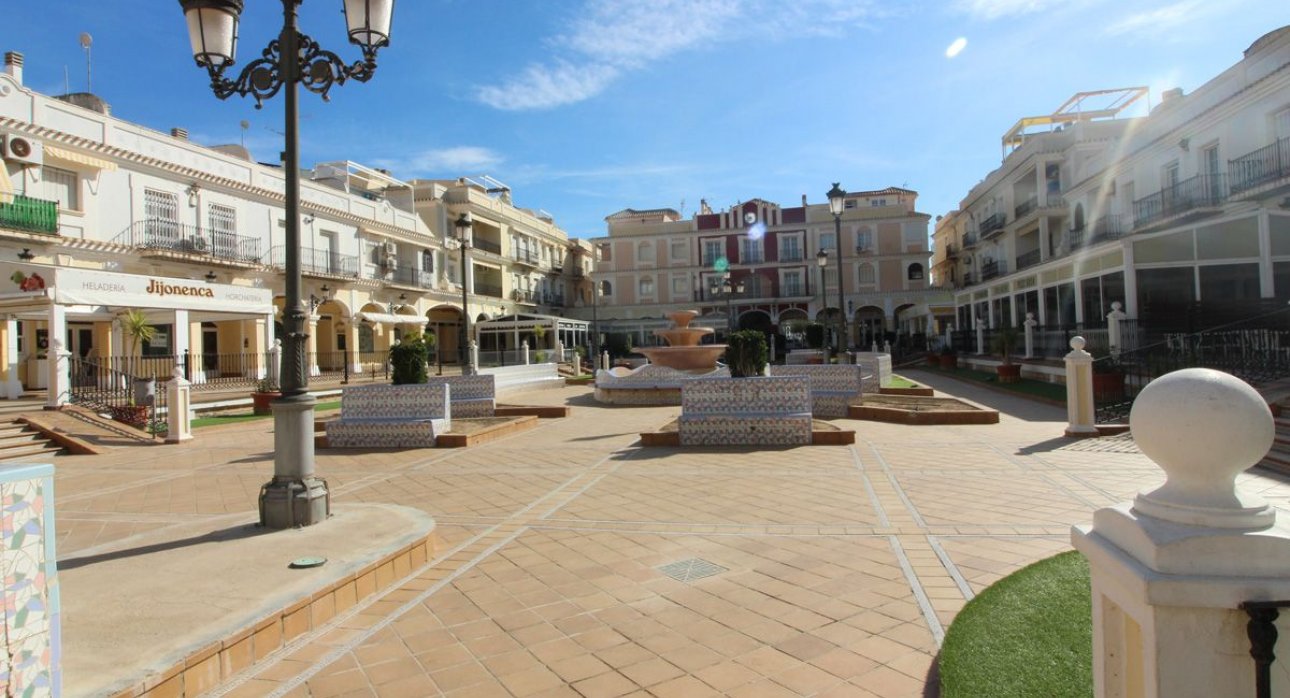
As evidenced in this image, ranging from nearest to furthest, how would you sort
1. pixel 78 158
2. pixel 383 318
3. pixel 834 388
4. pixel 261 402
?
1. pixel 834 388
2. pixel 261 402
3. pixel 78 158
4. pixel 383 318

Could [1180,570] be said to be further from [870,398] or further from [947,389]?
[947,389]

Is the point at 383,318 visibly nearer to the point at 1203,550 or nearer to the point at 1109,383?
the point at 1109,383

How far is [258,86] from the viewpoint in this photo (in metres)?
5.42

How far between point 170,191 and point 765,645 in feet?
81.8

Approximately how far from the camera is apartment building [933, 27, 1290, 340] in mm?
16719

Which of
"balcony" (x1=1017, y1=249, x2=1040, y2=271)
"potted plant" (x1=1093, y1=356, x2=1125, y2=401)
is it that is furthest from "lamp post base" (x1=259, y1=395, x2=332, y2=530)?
"balcony" (x1=1017, y1=249, x2=1040, y2=271)

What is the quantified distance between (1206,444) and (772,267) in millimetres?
49559

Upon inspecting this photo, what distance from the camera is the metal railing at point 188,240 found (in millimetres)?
20281

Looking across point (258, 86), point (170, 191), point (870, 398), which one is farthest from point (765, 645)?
point (170, 191)

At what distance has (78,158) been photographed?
60.4ft

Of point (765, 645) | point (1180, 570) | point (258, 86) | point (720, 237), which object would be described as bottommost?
point (765, 645)

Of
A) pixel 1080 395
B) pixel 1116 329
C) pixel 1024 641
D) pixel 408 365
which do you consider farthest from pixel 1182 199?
pixel 1024 641

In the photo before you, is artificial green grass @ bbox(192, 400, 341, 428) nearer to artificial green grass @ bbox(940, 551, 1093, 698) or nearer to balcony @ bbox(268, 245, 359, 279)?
balcony @ bbox(268, 245, 359, 279)

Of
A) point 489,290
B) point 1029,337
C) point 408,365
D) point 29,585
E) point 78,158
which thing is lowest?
point 29,585
